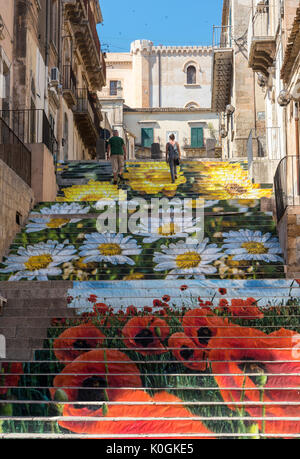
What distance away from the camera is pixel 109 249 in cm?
1348

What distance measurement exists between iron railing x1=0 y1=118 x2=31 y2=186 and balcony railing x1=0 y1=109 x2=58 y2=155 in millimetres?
1555

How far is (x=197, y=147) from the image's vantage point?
5025 cm

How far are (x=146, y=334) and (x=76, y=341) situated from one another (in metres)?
1.01

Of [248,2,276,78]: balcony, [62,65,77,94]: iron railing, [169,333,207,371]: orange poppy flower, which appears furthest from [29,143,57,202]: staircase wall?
[62,65,77,94]: iron railing

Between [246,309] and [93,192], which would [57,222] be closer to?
[93,192]

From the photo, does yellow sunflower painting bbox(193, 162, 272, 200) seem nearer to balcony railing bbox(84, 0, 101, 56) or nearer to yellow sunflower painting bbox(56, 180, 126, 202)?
yellow sunflower painting bbox(56, 180, 126, 202)

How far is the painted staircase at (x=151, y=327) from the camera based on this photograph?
8109 millimetres

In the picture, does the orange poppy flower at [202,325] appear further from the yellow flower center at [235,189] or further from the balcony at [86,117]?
the balcony at [86,117]

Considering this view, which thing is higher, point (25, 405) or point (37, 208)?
point (37, 208)

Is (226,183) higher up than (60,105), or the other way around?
(60,105)

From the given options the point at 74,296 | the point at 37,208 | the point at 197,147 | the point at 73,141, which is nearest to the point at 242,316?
the point at 74,296

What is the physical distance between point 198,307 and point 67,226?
5.02 metres

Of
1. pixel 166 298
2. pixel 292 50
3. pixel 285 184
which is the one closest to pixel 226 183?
pixel 292 50

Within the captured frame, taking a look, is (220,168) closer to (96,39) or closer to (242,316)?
(242,316)
